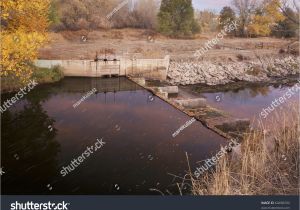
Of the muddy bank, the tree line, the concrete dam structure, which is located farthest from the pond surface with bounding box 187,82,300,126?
the tree line

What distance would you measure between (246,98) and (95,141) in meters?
11.7

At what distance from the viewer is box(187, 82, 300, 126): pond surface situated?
1788 cm

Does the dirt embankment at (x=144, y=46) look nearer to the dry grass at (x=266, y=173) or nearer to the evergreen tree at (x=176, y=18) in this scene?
the evergreen tree at (x=176, y=18)

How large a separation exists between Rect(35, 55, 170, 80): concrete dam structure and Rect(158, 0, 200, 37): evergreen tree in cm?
1085

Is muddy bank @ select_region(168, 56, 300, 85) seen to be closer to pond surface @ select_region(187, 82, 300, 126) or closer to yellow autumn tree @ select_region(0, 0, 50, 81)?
pond surface @ select_region(187, 82, 300, 126)

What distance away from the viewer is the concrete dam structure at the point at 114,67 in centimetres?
2119

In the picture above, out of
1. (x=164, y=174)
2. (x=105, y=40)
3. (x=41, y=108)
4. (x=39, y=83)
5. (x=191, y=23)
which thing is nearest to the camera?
(x=164, y=174)

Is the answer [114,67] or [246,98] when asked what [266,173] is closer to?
[246,98]

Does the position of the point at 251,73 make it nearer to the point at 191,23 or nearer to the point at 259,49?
the point at 259,49

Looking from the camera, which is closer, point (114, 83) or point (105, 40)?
point (114, 83)
